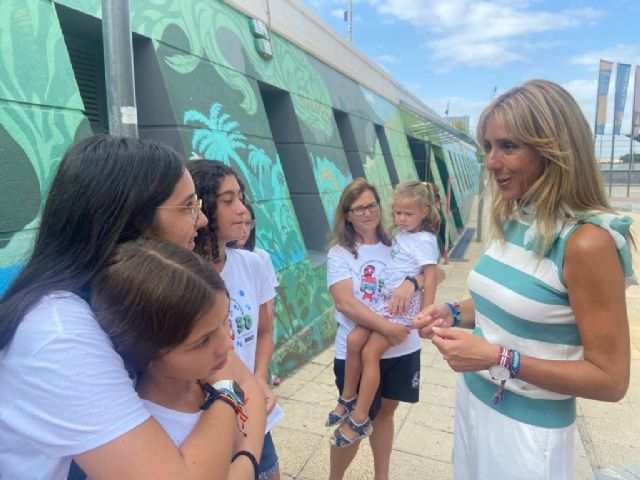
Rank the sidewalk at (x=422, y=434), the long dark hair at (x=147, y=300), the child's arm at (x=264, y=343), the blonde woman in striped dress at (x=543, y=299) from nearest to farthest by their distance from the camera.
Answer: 1. the long dark hair at (x=147, y=300)
2. the blonde woman in striped dress at (x=543, y=299)
3. the child's arm at (x=264, y=343)
4. the sidewalk at (x=422, y=434)

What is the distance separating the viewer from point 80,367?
3.07 ft

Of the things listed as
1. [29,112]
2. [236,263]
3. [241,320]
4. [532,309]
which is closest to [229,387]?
[241,320]

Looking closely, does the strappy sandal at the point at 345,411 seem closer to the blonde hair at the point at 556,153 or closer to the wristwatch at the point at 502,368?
the wristwatch at the point at 502,368

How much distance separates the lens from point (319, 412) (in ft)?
12.7

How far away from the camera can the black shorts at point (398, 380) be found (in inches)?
110

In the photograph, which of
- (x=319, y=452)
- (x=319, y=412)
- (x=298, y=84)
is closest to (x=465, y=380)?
(x=319, y=452)

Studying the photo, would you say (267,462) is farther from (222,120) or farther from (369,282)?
(222,120)

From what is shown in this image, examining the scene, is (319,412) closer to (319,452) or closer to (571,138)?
(319,452)

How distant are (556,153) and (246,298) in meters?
1.39

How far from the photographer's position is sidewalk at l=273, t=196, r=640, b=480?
310 centimetres

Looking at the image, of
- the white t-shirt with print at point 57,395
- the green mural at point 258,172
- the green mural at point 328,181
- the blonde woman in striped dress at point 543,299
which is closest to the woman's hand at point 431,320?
the blonde woman in striped dress at point 543,299

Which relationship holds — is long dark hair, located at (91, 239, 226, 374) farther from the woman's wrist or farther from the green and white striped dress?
the woman's wrist

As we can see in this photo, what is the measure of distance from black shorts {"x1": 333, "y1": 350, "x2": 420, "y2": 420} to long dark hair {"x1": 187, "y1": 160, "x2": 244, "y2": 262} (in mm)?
1359

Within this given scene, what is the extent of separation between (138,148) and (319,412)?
125 inches
